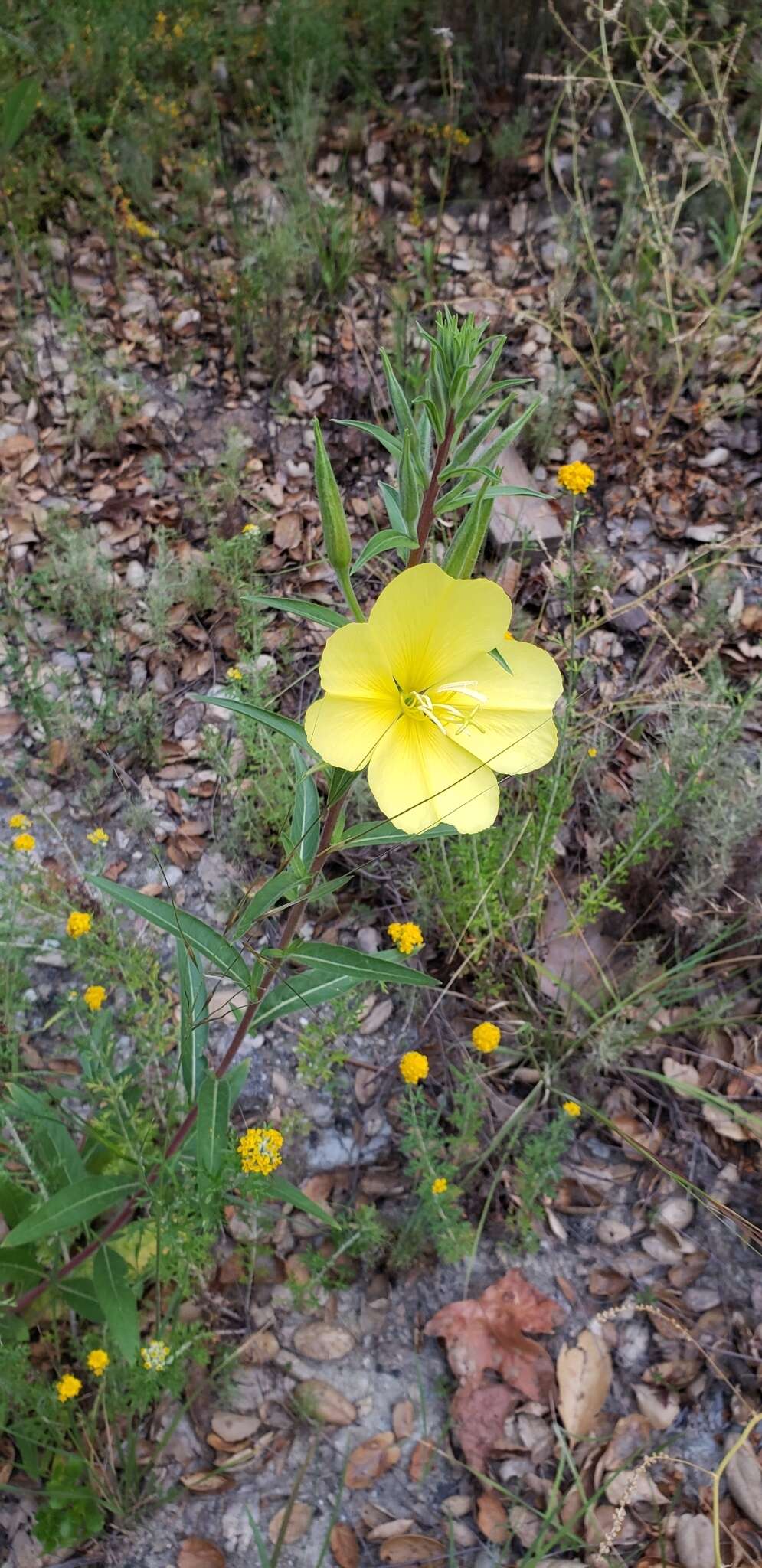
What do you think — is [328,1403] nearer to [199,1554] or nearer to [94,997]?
[199,1554]

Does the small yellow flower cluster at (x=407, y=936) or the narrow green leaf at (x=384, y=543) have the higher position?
the narrow green leaf at (x=384, y=543)

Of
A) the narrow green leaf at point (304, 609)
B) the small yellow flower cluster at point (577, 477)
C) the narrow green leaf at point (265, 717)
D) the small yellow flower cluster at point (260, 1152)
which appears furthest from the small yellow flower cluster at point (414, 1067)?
the small yellow flower cluster at point (577, 477)

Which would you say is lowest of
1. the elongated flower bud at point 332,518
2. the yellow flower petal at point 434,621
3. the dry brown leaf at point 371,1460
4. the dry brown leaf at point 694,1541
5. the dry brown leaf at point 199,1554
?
the dry brown leaf at point 694,1541

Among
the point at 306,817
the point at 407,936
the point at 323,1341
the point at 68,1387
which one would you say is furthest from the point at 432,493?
the point at 323,1341

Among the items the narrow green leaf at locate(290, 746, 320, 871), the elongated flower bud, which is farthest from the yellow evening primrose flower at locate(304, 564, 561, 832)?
the narrow green leaf at locate(290, 746, 320, 871)

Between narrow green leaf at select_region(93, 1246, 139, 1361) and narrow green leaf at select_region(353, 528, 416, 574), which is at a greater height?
narrow green leaf at select_region(353, 528, 416, 574)

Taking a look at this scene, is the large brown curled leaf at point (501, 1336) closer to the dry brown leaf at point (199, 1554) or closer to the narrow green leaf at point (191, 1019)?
the dry brown leaf at point (199, 1554)

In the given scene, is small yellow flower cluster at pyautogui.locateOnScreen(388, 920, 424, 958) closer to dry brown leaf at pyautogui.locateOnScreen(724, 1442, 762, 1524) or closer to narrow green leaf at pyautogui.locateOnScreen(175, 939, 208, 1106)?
narrow green leaf at pyautogui.locateOnScreen(175, 939, 208, 1106)
